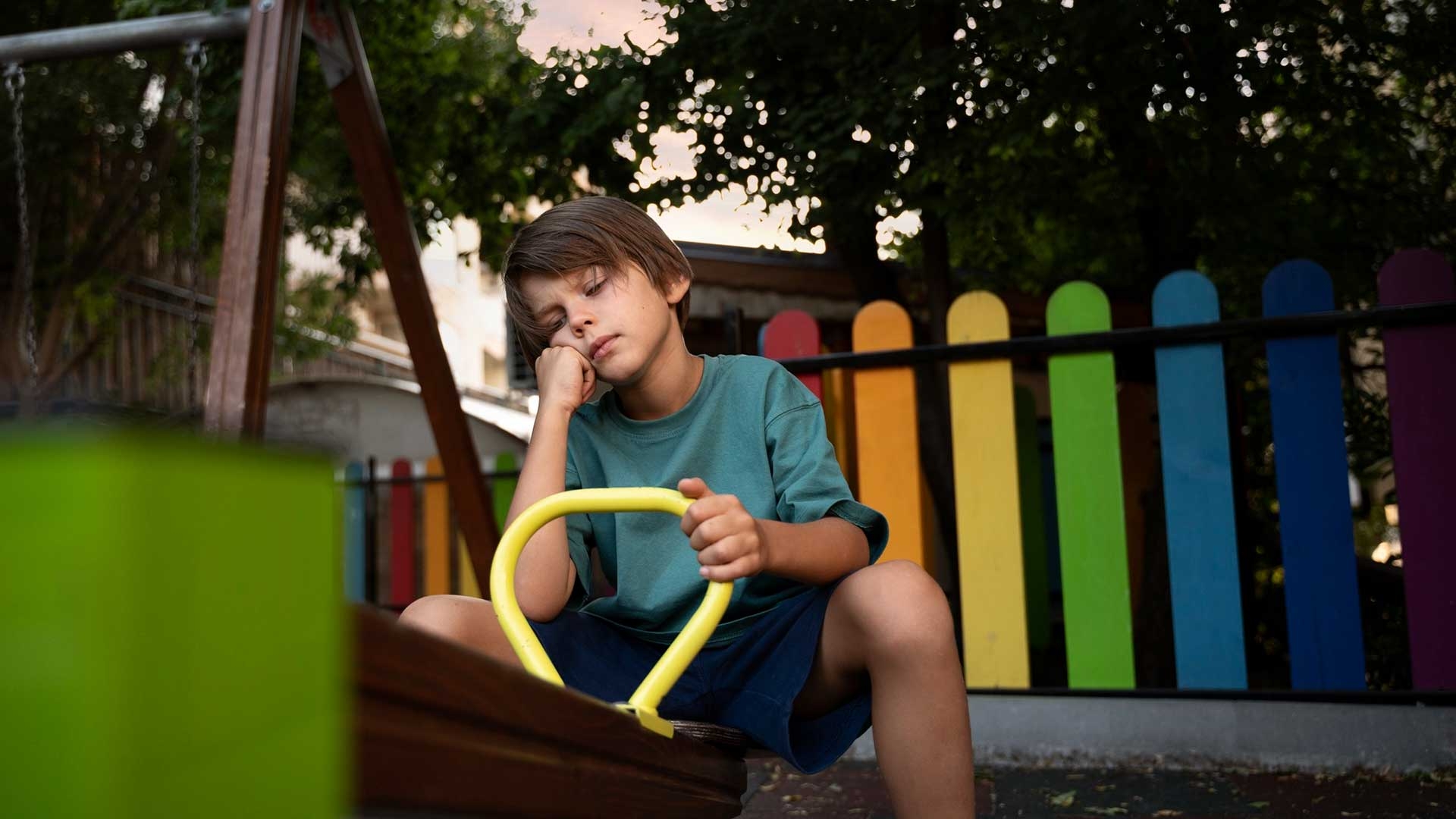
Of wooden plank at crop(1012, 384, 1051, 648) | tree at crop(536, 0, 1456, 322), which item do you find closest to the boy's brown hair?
tree at crop(536, 0, 1456, 322)

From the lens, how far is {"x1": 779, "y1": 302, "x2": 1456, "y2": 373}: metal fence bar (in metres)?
2.73

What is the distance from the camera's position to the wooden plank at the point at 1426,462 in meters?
2.65

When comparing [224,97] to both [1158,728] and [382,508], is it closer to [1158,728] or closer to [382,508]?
[382,508]

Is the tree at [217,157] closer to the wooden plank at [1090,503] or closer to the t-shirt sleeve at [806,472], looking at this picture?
the wooden plank at [1090,503]

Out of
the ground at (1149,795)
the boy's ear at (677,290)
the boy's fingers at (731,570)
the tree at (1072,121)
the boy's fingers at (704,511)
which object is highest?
the tree at (1072,121)

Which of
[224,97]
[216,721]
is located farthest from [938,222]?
[216,721]

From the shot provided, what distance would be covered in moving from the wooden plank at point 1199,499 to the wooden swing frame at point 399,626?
5.78ft

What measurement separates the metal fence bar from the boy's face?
4.28ft

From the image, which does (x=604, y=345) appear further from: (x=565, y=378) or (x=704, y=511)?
(x=704, y=511)

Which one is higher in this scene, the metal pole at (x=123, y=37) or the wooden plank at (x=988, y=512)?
the metal pole at (x=123, y=37)

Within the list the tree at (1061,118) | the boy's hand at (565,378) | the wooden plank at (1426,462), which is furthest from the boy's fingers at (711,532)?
the tree at (1061,118)

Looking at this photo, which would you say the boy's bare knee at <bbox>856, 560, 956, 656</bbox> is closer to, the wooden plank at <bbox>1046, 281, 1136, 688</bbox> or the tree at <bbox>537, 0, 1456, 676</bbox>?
the wooden plank at <bbox>1046, 281, 1136, 688</bbox>

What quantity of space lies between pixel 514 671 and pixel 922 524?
2.63m

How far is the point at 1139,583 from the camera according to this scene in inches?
182
